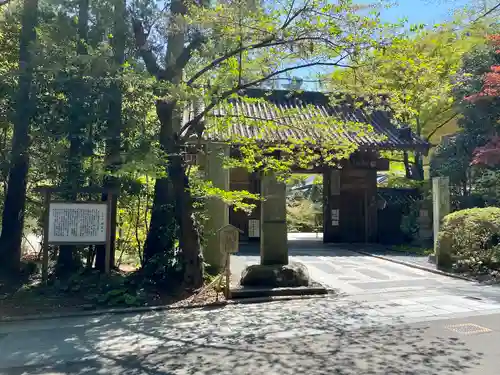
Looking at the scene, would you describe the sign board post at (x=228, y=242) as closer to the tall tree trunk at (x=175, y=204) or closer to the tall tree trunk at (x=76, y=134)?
the tall tree trunk at (x=175, y=204)

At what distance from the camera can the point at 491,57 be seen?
45.0 feet

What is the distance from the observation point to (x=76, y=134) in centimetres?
782

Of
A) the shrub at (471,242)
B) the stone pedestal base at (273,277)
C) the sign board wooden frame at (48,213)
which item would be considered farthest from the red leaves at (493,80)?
the sign board wooden frame at (48,213)

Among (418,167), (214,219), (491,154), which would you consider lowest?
(214,219)

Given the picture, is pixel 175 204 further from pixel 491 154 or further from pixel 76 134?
pixel 491 154

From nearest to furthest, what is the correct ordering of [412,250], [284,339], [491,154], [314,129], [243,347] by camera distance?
[243,347] → [284,339] → [314,129] → [491,154] → [412,250]

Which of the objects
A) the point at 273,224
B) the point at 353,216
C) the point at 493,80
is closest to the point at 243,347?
the point at 273,224

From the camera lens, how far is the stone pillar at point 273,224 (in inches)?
352

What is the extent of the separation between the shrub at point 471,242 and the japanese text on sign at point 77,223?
27.5 feet

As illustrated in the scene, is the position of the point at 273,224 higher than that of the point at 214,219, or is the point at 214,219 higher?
A: the point at 214,219

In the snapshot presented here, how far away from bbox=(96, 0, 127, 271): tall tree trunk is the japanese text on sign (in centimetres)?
55

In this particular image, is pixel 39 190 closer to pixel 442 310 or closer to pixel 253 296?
pixel 253 296

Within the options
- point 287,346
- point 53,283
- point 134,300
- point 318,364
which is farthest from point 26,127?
point 318,364

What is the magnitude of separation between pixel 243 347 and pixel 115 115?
516cm
